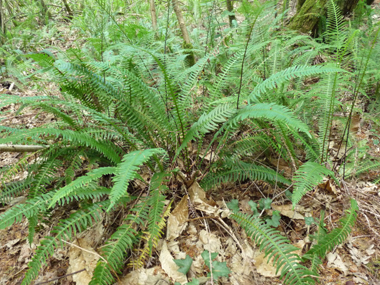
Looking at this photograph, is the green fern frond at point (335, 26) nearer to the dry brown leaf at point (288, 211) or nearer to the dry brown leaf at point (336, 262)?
the dry brown leaf at point (288, 211)

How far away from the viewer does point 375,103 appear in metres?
2.40

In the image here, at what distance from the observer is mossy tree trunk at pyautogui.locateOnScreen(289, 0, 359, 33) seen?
2967 millimetres

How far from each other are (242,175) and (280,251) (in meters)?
0.60

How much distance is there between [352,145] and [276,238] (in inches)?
46.5

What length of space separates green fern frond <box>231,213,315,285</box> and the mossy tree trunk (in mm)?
2718

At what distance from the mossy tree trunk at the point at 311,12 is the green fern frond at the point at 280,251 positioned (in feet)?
8.92

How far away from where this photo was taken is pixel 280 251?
126 cm

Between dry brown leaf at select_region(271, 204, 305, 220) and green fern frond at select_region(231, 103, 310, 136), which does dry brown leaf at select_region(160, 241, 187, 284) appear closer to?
dry brown leaf at select_region(271, 204, 305, 220)

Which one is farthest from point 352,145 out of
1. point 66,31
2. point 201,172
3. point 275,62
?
point 66,31

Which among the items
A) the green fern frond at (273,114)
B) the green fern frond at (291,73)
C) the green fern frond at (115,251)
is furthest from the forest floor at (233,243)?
the green fern frond at (291,73)

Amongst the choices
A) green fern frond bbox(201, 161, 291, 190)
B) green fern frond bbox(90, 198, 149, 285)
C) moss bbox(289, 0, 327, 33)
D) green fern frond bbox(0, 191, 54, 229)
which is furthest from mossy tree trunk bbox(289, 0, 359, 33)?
green fern frond bbox(0, 191, 54, 229)

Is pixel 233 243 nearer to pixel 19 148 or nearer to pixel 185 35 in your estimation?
pixel 19 148

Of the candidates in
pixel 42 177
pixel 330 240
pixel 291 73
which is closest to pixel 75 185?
pixel 42 177

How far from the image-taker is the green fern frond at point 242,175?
1.66 meters
